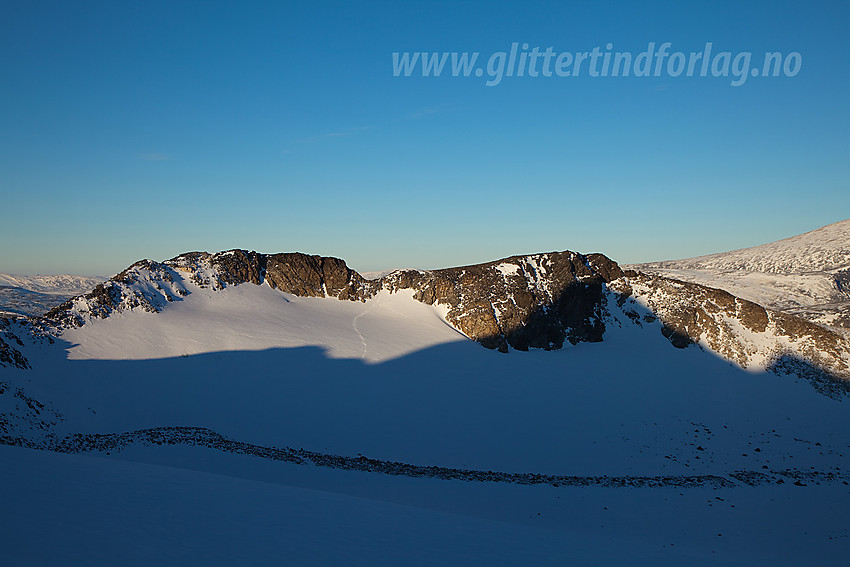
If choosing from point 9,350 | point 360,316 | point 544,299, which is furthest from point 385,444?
point 544,299

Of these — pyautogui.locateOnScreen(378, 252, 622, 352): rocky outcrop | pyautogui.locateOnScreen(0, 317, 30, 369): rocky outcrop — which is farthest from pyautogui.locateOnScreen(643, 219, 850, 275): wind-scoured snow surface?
pyautogui.locateOnScreen(0, 317, 30, 369): rocky outcrop

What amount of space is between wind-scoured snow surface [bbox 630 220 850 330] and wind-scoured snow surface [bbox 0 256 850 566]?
39390mm

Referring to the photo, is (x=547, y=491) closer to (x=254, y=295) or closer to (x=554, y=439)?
(x=554, y=439)

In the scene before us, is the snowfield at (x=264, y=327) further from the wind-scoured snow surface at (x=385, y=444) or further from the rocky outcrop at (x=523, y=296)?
the rocky outcrop at (x=523, y=296)

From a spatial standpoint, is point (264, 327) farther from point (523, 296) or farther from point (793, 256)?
point (793, 256)

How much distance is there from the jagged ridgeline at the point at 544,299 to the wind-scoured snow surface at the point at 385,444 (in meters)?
0.87

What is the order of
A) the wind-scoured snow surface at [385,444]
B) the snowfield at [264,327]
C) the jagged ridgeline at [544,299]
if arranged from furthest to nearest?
the jagged ridgeline at [544,299], the snowfield at [264,327], the wind-scoured snow surface at [385,444]

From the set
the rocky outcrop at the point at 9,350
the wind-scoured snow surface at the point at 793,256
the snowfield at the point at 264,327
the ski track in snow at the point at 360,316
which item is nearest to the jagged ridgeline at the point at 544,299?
the ski track in snow at the point at 360,316

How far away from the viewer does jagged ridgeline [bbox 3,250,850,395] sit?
4366cm

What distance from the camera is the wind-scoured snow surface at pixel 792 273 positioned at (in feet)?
258

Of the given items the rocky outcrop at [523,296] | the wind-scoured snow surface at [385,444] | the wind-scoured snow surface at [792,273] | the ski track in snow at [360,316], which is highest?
the wind-scoured snow surface at [792,273]

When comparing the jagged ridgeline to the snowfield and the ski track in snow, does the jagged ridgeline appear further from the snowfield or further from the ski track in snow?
the snowfield

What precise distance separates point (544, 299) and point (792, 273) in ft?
267

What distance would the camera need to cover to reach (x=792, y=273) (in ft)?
323
